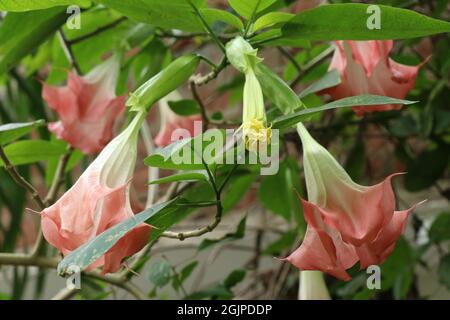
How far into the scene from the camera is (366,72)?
46 cm

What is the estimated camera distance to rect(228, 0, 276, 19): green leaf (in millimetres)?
417

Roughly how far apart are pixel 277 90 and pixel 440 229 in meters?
0.47

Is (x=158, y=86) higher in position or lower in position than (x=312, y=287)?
higher

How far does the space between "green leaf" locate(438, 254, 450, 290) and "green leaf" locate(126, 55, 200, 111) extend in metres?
0.46

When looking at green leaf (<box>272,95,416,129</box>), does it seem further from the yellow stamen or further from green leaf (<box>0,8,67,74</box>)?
green leaf (<box>0,8,67,74</box>)

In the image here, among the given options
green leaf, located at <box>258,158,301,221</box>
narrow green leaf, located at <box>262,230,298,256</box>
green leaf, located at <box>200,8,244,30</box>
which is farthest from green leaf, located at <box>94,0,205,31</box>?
narrow green leaf, located at <box>262,230,298,256</box>

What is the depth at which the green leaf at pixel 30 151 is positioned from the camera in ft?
1.80

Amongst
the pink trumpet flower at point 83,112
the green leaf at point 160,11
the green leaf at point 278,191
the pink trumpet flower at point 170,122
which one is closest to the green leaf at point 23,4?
the green leaf at point 160,11

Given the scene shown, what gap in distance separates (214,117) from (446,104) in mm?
315

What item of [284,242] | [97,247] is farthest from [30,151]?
[284,242]

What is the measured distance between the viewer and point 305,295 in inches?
21.9

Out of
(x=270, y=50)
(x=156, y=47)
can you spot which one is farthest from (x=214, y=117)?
(x=270, y=50)

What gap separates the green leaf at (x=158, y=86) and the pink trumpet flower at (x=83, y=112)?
0.39 ft

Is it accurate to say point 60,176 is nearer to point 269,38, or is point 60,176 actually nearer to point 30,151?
point 30,151
